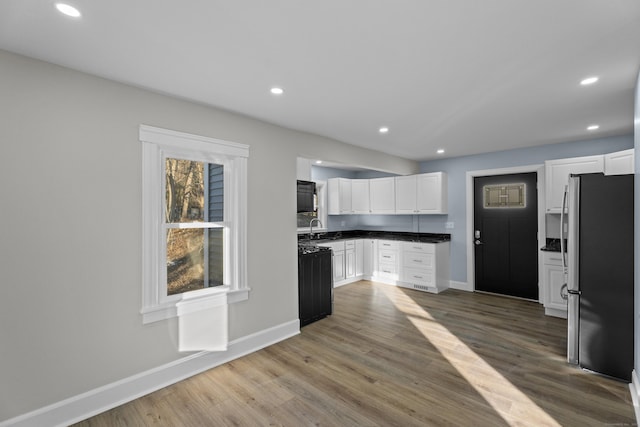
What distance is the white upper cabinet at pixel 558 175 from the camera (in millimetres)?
4051

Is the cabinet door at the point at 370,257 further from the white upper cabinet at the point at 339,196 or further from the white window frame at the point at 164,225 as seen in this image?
the white window frame at the point at 164,225

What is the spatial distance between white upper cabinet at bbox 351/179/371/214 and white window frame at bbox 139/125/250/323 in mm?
3923

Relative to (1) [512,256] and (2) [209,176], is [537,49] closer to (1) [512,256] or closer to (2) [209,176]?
(2) [209,176]

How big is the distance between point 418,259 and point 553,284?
1.97 meters

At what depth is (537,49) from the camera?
1.94 metres

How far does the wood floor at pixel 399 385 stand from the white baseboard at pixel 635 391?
0.05m

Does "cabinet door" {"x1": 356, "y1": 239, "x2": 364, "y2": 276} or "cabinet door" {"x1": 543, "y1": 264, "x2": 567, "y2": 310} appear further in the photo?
"cabinet door" {"x1": 356, "y1": 239, "x2": 364, "y2": 276}

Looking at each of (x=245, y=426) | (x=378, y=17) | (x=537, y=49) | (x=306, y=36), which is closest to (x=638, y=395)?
(x=537, y=49)

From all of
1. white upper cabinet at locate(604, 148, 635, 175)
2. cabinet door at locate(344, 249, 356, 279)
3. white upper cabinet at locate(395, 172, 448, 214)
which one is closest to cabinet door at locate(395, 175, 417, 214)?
white upper cabinet at locate(395, 172, 448, 214)

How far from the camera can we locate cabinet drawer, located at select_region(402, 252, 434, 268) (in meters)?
5.40

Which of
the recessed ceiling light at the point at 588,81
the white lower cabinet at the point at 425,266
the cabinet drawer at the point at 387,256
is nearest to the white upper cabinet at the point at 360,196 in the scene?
the cabinet drawer at the point at 387,256

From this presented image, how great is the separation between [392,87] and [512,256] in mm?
3996

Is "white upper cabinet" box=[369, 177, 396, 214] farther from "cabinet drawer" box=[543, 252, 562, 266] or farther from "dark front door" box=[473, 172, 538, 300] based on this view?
"cabinet drawer" box=[543, 252, 562, 266]

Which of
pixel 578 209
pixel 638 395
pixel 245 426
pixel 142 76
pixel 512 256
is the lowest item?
pixel 245 426
